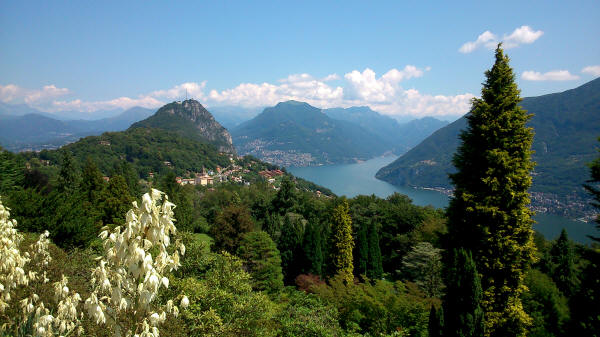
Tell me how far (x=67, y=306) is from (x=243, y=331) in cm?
491

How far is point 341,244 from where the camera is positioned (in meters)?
18.8

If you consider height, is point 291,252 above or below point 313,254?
below

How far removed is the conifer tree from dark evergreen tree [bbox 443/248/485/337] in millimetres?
11746

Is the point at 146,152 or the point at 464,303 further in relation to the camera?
the point at 146,152

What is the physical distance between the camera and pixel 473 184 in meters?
8.12

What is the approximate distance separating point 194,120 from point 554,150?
5830 inches

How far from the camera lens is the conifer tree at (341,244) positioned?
Result: 18703 millimetres

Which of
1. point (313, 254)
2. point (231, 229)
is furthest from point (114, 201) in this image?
point (313, 254)

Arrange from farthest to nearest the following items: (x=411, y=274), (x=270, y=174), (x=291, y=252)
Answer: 1. (x=270, y=174)
2. (x=291, y=252)
3. (x=411, y=274)

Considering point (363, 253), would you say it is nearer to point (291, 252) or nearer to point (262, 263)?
point (291, 252)

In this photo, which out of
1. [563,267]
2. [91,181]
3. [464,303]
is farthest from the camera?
[91,181]

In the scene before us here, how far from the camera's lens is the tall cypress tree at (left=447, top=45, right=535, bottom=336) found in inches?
294

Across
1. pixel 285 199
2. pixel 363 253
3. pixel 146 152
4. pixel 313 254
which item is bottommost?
pixel 363 253

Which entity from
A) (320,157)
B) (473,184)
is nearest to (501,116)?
(473,184)
